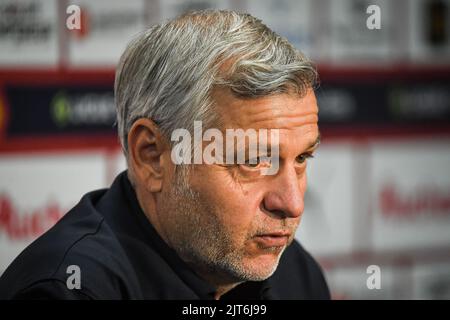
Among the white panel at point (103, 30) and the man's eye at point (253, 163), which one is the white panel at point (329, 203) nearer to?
the white panel at point (103, 30)

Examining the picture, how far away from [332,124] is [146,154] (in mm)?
1795

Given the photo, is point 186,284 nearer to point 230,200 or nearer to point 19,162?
point 230,200

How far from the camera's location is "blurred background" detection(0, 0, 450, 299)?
2.33 meters

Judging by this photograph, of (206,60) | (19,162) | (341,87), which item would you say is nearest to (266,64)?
(206,60)

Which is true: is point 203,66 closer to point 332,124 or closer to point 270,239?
point 270,239

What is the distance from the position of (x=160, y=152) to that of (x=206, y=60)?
0.16 meters

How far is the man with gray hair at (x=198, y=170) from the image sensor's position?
3.67ft

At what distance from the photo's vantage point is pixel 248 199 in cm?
114

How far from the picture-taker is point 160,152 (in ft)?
3.92

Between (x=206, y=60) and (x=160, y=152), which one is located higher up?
(x=206, y=60)

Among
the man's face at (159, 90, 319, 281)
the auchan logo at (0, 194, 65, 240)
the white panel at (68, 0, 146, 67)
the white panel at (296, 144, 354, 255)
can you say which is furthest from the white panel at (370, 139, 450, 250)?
the man's face at (159, 90, 319, 281)
